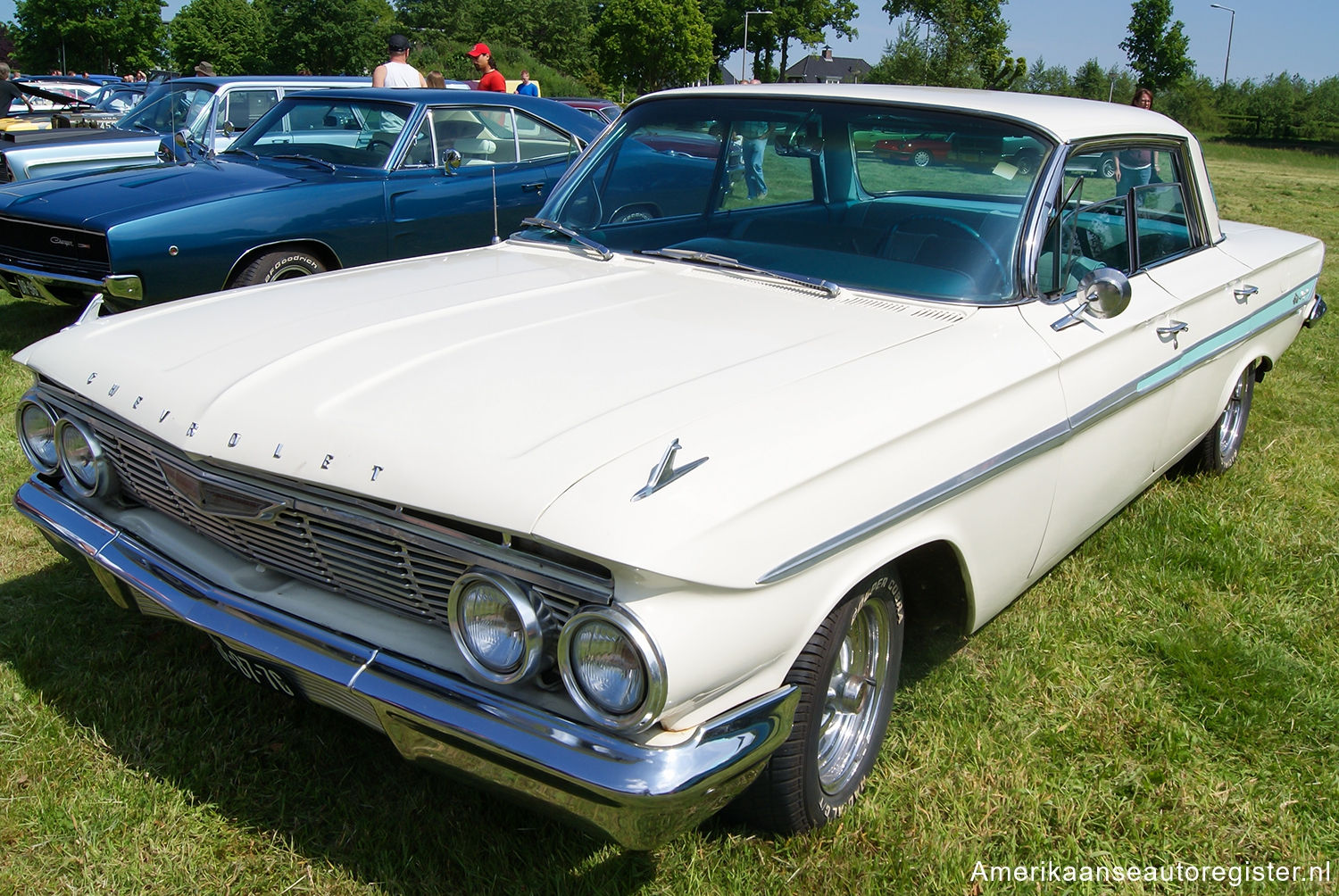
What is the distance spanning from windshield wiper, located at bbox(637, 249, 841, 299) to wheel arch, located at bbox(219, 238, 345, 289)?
292 centimetres

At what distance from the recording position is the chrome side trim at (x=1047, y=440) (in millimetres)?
1866

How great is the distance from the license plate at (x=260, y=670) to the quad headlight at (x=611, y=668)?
0.65 metres

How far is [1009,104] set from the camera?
9.55 ft

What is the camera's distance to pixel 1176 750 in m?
2.54

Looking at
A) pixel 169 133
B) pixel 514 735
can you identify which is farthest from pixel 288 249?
pixel 514 735

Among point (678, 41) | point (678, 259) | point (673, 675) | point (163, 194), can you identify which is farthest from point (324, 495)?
point (678, 41)

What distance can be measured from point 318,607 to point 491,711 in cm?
51

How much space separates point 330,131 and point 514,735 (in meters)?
5.31

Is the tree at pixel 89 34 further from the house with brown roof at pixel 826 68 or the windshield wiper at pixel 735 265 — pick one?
the windshield wiper at pixel 735 265

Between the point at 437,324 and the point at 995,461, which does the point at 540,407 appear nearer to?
the point at 437,324

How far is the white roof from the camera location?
2838 mm

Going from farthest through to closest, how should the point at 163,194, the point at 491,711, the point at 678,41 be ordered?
the point at 678,41 → the point at 163,194 → the point at 491,711

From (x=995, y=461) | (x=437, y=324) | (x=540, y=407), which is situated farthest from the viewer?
(x=437, y=324)

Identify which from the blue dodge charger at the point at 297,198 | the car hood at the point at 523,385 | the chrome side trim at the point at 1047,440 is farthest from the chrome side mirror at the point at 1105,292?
the blue dodge charger at the point at 297,198
